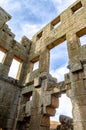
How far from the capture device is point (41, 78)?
7.20 m

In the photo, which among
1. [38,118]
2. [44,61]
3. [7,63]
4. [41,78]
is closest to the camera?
[38,118]

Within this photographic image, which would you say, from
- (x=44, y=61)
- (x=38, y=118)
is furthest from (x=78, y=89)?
(x=44, y=61)

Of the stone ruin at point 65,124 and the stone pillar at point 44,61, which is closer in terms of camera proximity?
the stone ruin at point 65,124

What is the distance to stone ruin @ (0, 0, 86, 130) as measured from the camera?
17.8 feet

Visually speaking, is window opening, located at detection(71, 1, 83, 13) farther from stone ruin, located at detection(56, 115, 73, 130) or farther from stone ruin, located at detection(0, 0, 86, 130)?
stone ruin, located at detection(56, 115, 73, 130)

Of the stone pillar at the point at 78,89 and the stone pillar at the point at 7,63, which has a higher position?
the stone pillar at the point at 7,63

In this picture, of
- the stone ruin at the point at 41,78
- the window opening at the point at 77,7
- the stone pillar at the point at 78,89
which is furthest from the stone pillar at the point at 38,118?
the window opening at the point at 77,7

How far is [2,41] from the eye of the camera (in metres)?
8.60

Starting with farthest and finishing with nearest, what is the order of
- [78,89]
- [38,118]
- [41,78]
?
[41,78] → [38,118] → [78,89]

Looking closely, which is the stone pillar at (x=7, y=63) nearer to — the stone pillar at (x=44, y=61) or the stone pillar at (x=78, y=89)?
the stone pillar at (x=44, y=61)

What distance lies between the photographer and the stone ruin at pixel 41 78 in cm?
543

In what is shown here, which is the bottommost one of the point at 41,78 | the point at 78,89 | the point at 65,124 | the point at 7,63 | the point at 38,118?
the point at 65,124

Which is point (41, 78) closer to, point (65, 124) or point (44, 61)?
point (44, 61)

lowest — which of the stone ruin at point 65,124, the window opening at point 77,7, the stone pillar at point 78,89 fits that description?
the stone ruin at point 65,124
